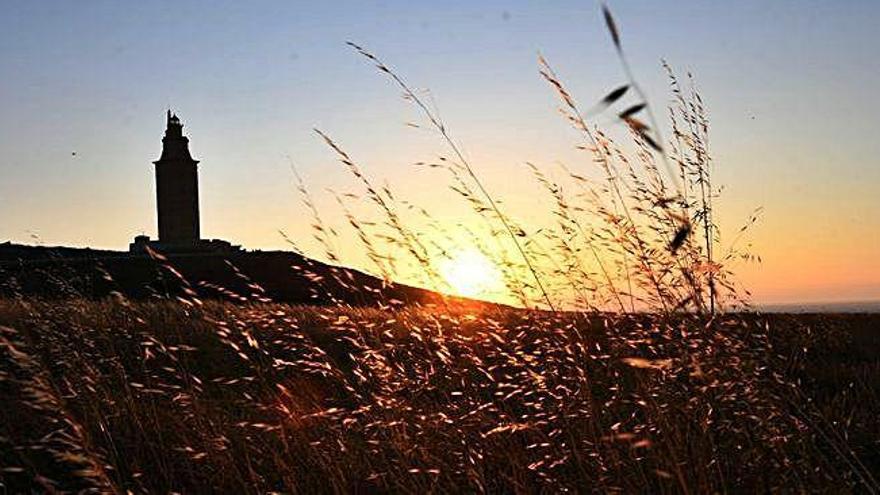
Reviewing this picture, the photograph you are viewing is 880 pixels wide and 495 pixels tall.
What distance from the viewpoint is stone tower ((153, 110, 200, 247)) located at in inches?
1713

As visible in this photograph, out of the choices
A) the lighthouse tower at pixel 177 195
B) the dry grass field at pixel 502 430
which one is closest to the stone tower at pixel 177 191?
the lighthouse tower at pixel 177 195

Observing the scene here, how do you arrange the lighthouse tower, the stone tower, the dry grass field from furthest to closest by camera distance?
the stone tower → the lighthouse tower → the dry grass field

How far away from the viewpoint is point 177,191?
1759 inches

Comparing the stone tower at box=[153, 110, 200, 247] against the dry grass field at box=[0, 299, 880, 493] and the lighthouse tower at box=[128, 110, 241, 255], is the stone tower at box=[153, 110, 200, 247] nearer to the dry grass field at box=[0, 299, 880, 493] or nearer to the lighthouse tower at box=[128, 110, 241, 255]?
the lighthouse tower at box=[128, 110, 241, 255]

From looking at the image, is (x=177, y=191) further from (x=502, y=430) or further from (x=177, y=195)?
(x=502, y=430)

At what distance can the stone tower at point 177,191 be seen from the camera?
43.5 meters

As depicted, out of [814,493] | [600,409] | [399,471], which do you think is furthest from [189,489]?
[814,493]

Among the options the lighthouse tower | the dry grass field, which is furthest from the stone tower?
the dry grass field

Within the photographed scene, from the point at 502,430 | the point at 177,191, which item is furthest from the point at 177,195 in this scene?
the point at 502,430

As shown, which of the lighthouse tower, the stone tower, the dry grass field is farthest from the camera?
the stone tower

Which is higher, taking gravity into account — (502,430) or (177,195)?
(177,195)

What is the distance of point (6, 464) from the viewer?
4.38 meters

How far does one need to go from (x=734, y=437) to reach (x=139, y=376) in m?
4.31

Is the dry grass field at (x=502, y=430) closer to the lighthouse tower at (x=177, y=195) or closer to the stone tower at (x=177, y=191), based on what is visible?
the lighthouse tower at (x=177, y=195)
